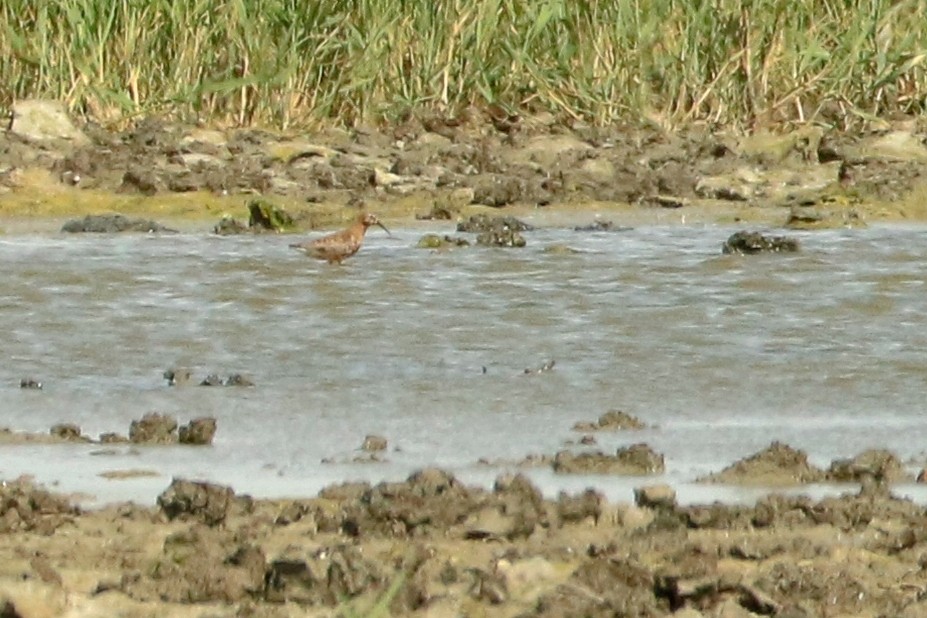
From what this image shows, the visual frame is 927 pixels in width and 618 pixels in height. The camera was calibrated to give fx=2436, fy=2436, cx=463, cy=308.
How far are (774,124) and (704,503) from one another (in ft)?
29.3

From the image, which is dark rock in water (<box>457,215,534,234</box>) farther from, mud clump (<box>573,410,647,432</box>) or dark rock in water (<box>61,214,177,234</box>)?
mud clump (<box>573,410,647,432</box>)

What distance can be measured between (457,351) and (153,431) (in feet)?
6.18

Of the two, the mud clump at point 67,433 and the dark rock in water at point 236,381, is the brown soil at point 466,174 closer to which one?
the dark rock in water at point 236,381

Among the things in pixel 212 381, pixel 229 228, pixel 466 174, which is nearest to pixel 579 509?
pixel 212 381

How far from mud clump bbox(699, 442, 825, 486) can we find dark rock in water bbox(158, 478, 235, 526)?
120 cm

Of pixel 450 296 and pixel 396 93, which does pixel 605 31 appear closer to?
pixel 396 93

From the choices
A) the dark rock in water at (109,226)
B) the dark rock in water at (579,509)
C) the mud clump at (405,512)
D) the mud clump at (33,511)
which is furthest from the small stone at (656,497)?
the dark rock in water at (109,226)

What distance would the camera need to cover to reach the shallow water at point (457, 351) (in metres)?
5.95

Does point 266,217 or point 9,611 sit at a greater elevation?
point 9,611

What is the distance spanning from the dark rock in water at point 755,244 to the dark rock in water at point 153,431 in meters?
4.43

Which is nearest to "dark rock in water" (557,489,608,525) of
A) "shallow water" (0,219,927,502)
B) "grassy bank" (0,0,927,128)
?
"shallow water" (0,219,927,502)

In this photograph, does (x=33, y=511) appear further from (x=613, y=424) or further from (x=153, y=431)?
(x=613, y=424)

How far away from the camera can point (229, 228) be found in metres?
11.2

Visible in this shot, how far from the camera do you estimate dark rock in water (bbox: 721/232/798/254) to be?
10.0 m
